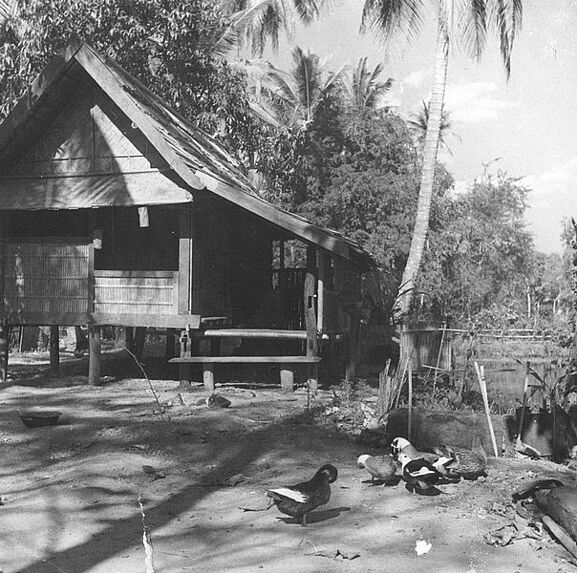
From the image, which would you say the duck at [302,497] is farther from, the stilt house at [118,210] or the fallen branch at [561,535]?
the stilt house at [118,210]

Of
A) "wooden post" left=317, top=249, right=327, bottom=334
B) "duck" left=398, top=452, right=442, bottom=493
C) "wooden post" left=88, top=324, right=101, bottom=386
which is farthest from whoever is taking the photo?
"wooden post" left=88, top=324, right=101, bottom=386

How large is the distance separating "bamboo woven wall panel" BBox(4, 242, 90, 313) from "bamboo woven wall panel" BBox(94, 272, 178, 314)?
30 centimetres

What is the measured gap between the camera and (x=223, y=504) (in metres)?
6.51

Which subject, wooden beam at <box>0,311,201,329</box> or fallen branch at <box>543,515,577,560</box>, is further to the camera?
wooden beam at <box>0,311,201,329</box>

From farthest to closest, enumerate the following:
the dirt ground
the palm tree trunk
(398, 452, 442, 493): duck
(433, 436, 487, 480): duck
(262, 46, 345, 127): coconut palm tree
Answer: (262, 46, 345, 127): coconut palm tree < the palm tree trunk < (433, 436, 487, 480): duck < (398, 452, 442, 493): duck < the dirt ground

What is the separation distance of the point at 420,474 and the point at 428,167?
→ 1204 centimetres

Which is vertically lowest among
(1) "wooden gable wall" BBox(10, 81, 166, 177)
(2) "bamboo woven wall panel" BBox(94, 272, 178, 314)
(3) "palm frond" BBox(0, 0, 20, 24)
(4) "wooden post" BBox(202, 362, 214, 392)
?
(4) "wooden post" BBox(202, 362, 214, 392)

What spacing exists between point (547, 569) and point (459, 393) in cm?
420

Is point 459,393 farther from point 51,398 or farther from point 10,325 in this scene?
point 10,325

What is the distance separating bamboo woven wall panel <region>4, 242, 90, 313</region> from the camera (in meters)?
12.9

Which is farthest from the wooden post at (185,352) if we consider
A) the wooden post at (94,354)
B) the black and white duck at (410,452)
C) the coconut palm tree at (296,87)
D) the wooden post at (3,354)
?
the coconut palm tree at (296,87)

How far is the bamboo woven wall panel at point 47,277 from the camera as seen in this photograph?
1290 centimetres

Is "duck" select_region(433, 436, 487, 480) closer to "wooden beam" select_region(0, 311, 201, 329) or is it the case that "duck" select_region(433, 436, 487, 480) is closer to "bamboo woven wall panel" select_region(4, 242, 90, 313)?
"wooden beam" select_region(0, 311, 201, 329)

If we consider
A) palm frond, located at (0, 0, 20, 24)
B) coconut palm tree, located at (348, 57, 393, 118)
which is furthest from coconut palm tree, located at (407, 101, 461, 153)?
palm frond, located at (0, 0, 20, 24)
